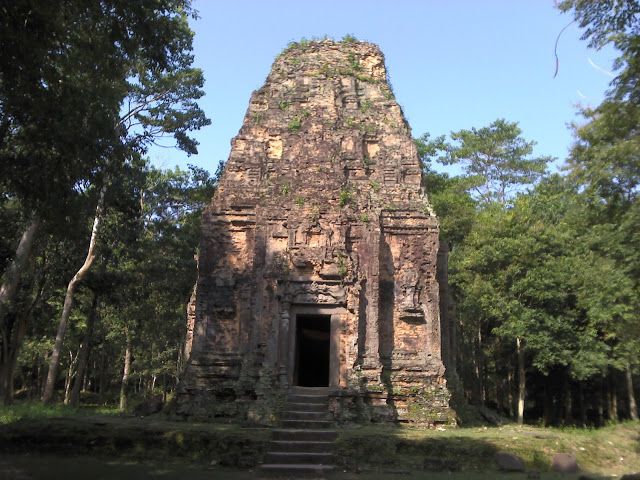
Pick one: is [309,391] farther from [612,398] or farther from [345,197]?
[612,398]

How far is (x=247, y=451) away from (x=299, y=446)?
1.01 metres

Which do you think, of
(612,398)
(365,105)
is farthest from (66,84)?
(612,398)

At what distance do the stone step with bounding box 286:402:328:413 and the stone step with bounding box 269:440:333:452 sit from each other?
202 cm

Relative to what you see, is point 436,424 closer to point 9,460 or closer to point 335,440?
point 335,440

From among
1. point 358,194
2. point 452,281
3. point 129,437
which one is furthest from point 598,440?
point 452,281

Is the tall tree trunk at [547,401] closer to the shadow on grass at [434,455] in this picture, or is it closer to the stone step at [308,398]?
the stone step at [308,398]

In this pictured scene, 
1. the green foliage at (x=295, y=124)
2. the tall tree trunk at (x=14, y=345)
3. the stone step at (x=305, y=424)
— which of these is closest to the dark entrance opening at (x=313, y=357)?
the stone step at (x=305, y=424)

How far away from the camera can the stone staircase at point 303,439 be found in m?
9.75

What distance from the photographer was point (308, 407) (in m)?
12.9

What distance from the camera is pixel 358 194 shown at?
15602mm

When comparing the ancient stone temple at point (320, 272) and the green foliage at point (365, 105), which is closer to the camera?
the ancient stone temple at point (320, 272)

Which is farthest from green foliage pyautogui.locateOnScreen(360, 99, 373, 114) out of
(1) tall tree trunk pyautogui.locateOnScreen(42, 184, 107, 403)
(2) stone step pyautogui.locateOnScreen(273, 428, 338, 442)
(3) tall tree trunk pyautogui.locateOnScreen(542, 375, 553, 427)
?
(3) tall tree trunk pyautogui.locateOnScreen(542, 375, 553, 427)

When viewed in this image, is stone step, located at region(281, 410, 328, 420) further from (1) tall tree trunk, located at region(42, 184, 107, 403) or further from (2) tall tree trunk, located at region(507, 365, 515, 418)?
(2) tall tree trunk, located at region(507, 365, 515, 418)

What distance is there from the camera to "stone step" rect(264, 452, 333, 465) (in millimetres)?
10156
